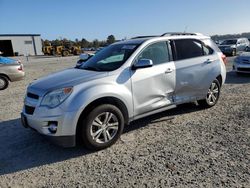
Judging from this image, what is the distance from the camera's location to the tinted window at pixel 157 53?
16.2ft

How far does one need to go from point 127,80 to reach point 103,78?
45 cm

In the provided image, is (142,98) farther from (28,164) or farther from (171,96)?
(28,164)

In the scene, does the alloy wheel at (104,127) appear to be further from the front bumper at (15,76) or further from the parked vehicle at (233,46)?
the parked vehicle at (233,46)

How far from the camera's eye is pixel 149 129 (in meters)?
5.12

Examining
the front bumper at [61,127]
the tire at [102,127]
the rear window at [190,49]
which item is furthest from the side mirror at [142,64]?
the front bumper at [61,127]

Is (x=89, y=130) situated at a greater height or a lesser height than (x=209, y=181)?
greater

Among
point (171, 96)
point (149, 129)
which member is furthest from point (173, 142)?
point (171, 96)

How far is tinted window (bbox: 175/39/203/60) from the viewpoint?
215 inches

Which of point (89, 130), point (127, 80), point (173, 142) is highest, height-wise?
point (127, 80)

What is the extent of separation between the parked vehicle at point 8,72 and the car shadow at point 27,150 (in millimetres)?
5631

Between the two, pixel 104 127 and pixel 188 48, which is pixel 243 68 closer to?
pixel 188 48

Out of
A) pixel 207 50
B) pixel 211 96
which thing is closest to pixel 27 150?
pixel 211 96

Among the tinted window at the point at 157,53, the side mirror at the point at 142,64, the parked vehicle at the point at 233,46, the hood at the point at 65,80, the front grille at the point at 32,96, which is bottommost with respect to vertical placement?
the parked vehicle at the point at 233,46

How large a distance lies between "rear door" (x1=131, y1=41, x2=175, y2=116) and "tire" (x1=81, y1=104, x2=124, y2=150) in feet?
1.54
